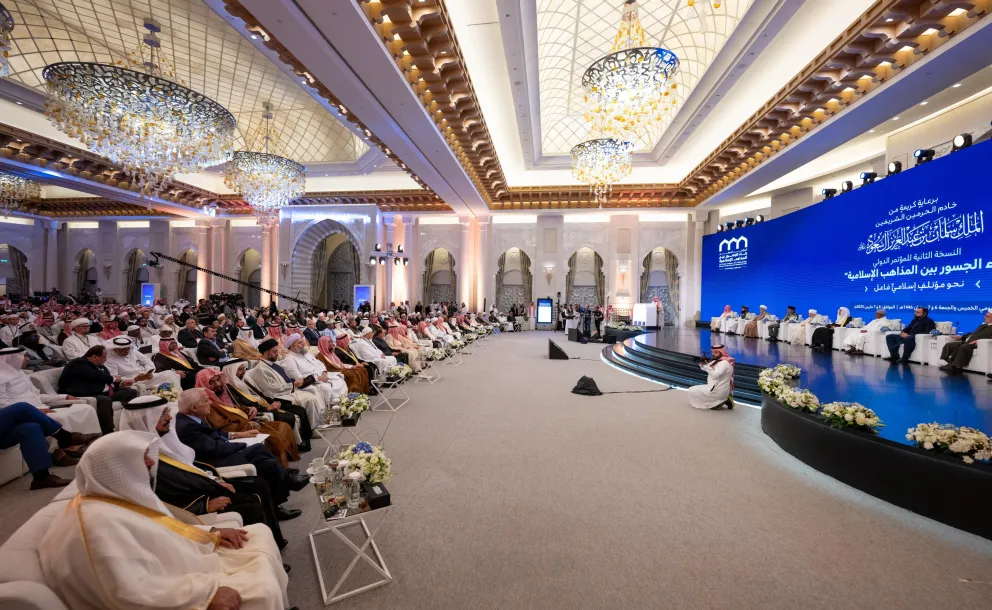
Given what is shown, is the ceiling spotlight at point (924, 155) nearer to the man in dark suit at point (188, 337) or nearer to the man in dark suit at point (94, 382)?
the man in dark suit at point (94, 382)

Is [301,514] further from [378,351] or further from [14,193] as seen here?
A: [14,193]

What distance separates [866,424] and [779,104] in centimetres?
731

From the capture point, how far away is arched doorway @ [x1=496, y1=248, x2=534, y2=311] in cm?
2013

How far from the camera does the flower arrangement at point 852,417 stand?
3480mm

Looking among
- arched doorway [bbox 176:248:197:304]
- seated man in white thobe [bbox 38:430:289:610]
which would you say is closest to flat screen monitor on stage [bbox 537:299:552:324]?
seated man in white thobe [bbox 38:430:289:610]

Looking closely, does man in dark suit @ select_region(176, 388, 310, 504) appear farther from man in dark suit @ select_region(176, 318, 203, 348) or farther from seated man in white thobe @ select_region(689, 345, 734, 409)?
man in dark suit @ select_region(176, 318, 203, 348)

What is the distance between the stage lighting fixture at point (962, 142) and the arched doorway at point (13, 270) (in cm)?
3291

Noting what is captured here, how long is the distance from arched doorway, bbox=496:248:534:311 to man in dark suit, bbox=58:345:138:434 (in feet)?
52.7

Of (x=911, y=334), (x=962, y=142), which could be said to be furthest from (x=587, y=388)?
(x=962, y=142)

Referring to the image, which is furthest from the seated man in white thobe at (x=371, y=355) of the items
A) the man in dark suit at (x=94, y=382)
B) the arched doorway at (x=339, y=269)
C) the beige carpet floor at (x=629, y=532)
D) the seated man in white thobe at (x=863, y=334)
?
the arched doorway at (x=339, y=269)

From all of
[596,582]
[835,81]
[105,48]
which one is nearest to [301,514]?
[596,582]

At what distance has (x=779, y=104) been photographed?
27.5 ft

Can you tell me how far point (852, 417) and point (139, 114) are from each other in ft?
34.8

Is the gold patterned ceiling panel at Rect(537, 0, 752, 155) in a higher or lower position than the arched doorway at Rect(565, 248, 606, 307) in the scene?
higher
